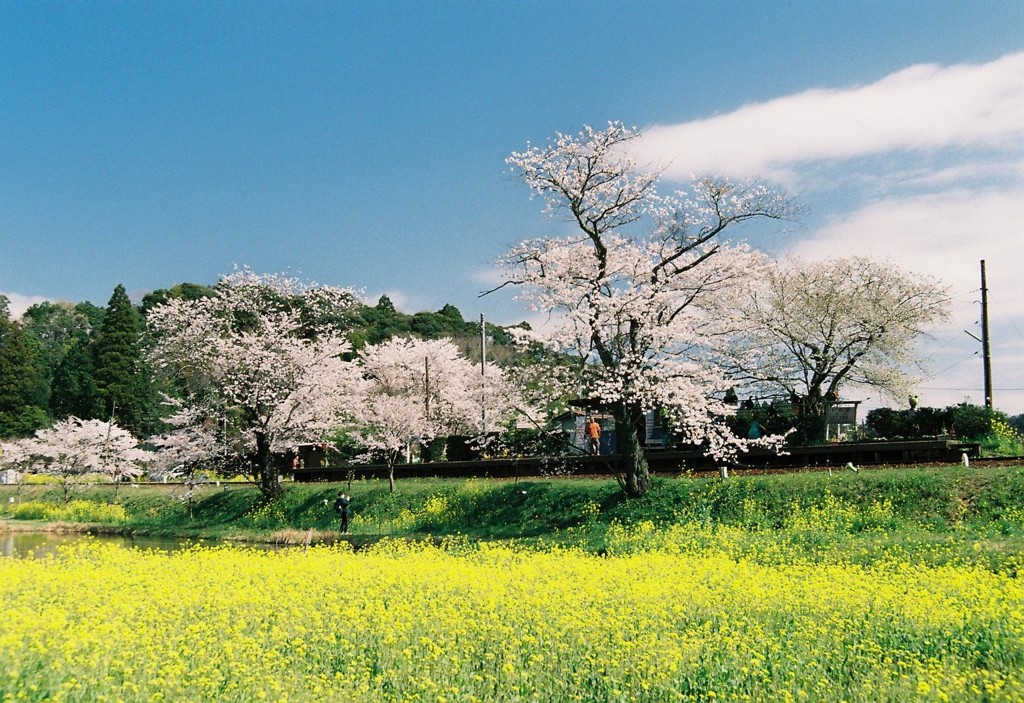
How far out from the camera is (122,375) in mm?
69688

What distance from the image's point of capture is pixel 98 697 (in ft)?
26.0

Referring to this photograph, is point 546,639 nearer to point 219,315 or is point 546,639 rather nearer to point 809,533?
point 809,533

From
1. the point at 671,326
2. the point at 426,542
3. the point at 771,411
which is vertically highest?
the point at 671,326

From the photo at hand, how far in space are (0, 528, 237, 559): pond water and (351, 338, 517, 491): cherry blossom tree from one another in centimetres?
1020

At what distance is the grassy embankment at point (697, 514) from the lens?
63.6ft

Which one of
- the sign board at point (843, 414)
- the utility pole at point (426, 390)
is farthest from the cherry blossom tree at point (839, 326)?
the utility pole at point (426, 390)

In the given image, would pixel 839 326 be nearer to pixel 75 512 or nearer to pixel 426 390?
pixel 426 390

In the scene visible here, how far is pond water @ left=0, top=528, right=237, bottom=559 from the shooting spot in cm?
2822

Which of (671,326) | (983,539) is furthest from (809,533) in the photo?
(671,326)

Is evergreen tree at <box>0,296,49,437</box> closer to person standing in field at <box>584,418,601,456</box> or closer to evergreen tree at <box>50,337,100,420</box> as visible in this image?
evergreen tree at <box>50,337,100,420</box>

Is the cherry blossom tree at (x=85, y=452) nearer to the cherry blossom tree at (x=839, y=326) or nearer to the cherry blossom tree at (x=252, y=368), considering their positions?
the cherry blossom tree at (x=252, y=368)

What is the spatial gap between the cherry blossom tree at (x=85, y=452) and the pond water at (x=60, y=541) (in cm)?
1074

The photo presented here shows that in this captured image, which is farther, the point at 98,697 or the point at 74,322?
the point at 74,322

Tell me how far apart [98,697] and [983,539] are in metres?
17.6
